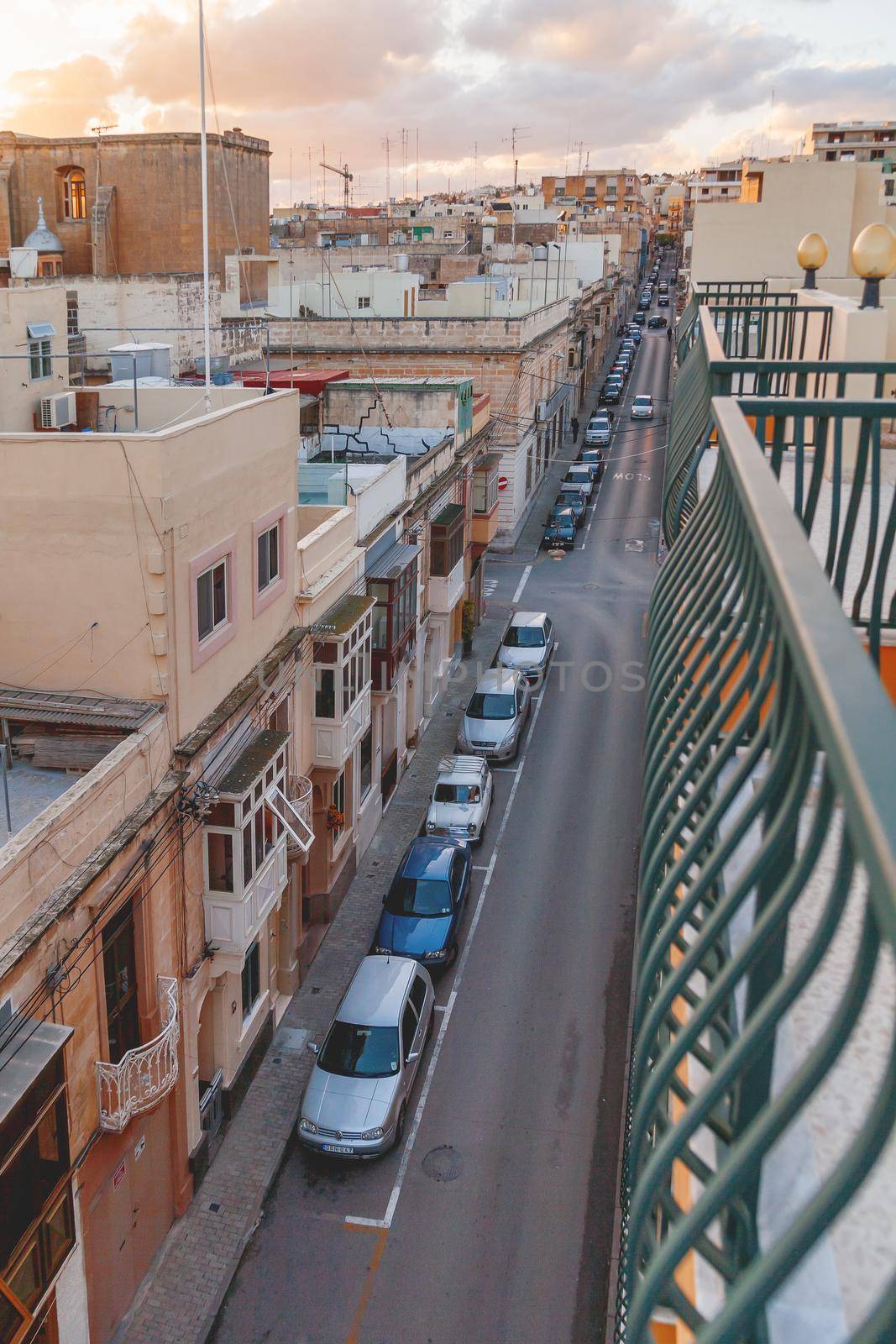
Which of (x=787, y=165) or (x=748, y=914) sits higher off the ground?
(x=787, y=165)

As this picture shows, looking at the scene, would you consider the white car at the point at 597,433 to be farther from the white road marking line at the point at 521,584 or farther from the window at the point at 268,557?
the window at the point at 268,557

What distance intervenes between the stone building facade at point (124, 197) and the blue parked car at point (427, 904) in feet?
110

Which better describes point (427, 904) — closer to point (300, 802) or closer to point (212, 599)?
point (300, 802)

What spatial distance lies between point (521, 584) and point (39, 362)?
23.4m

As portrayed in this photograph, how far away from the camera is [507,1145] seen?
17.5 meters

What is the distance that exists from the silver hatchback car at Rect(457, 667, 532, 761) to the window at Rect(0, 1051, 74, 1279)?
18.8 metres

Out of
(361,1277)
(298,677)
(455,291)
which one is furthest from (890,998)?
(455,291)

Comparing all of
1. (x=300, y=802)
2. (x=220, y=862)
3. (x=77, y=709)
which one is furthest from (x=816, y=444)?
(x=300, y=802)

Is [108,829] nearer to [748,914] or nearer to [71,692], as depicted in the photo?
[71,692]

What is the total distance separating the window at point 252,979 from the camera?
18328mm

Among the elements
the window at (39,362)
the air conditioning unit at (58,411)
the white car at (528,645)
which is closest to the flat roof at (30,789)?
the air conditioning unit at (58,411)

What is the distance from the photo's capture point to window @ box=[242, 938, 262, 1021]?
18.3m

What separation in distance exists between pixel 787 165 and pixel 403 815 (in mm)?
20497

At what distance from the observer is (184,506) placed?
47.5ft
